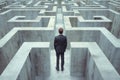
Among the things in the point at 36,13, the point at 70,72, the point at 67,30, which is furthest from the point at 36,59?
the point at 36,13

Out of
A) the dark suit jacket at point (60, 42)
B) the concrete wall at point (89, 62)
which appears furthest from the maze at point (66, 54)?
the dark suit jacket at point (60, 42)

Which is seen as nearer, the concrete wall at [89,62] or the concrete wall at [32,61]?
the concrete wall at [89,62]

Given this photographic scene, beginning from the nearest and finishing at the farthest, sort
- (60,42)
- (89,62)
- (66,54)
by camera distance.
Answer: (89,62)
(60,42)
(66,54)

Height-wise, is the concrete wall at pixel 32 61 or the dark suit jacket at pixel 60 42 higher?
the dark suit jacket at pixel 60 42

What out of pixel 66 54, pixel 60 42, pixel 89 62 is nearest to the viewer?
pixel 89 62

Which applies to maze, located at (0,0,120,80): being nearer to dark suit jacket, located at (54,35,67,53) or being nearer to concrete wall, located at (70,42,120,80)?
concrete wall, located at (70,42,120,80)

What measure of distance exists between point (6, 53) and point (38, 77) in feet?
5.23

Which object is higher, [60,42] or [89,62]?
[60,42]

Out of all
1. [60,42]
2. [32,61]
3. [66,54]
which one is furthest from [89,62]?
[66,54]

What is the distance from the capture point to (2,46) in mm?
5328

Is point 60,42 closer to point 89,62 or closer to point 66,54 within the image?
point 89,62

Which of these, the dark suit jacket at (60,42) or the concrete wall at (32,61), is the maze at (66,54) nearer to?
the concrete wall at (32,61)

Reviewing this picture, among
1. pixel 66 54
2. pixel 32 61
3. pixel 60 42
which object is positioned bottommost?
pixel 66 54

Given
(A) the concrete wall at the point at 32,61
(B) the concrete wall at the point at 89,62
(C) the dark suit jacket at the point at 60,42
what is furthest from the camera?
A: (C) the dark suit jacket at the point at 60,42
